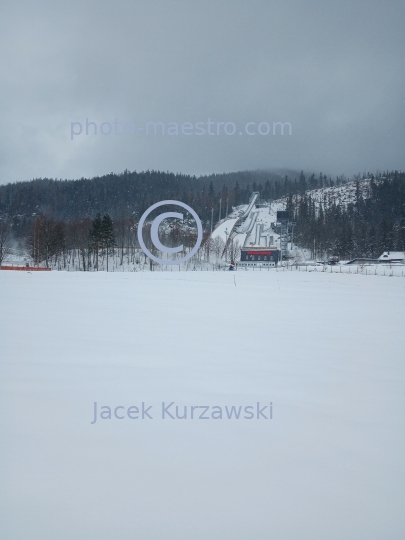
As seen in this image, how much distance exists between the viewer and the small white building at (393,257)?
91.9 ft

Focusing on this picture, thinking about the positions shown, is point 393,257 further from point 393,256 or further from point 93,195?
point 93,195

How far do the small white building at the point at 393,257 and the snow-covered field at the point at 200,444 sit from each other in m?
26.7

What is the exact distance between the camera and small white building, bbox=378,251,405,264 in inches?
1103

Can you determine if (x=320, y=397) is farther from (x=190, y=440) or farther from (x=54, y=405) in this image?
(x=54, y=405)

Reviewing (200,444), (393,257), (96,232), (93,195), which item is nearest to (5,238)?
(93,195)

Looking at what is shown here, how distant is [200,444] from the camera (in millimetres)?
2268

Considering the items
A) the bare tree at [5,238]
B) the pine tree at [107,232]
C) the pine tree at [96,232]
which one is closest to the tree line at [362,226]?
the pine tree at [107,232]

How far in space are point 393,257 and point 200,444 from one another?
33119 mm

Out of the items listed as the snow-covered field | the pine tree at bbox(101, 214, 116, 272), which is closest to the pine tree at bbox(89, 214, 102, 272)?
the pine tree at bbox(101, 214, 116, 272)

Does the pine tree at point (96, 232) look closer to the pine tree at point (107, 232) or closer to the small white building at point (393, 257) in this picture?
the pine tree at point (107, 232)

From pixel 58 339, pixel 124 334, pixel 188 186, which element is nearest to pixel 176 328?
pixel 124 334

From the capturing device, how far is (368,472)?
204 cm

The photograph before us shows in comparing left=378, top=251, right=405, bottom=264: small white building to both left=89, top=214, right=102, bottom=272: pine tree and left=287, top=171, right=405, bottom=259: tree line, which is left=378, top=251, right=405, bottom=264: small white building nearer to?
left=287, top=171, right=405, bottom=259: tree line

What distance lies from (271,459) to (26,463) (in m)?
1.47
